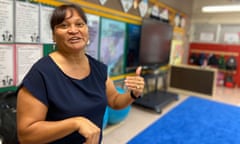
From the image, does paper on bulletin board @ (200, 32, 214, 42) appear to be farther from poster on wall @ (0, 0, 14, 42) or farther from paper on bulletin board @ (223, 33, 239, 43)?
poster on wall @ (0, 0, 14, 42)

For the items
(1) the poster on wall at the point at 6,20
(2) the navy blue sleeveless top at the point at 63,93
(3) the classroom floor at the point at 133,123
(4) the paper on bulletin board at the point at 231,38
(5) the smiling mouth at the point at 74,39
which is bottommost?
(3) the classroom floor at the point at 133,123

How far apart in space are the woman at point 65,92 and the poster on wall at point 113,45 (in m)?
1.73

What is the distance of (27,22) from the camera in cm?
193

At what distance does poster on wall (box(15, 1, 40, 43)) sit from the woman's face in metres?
1.04

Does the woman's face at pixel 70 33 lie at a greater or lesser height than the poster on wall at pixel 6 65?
greater

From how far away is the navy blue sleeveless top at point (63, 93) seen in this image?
904mm

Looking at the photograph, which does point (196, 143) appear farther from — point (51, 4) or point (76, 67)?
point (51, 4)

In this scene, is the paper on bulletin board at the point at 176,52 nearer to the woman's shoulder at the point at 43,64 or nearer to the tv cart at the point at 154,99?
the tv cart at the point at 154,99

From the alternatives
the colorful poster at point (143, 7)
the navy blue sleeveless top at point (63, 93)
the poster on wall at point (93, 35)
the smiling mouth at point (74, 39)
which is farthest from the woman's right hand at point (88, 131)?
the colorful poster at point (143, 7)

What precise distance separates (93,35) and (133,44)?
107 centimetres

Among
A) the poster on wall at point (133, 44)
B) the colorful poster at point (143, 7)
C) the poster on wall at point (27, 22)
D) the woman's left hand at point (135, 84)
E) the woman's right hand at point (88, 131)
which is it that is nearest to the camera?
the woman's right hand at point (88, 131)

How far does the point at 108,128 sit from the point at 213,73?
285 centimetres

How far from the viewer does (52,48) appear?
2193 mm

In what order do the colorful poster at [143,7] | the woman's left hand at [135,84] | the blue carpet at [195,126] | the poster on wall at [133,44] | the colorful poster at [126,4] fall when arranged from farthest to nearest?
the colorful poster at [143,7] < the poster on wall at [133,44] < the colorful poster at [126,4] < the blue carpet at [195,126] < the woman's left hand at [135,84]
